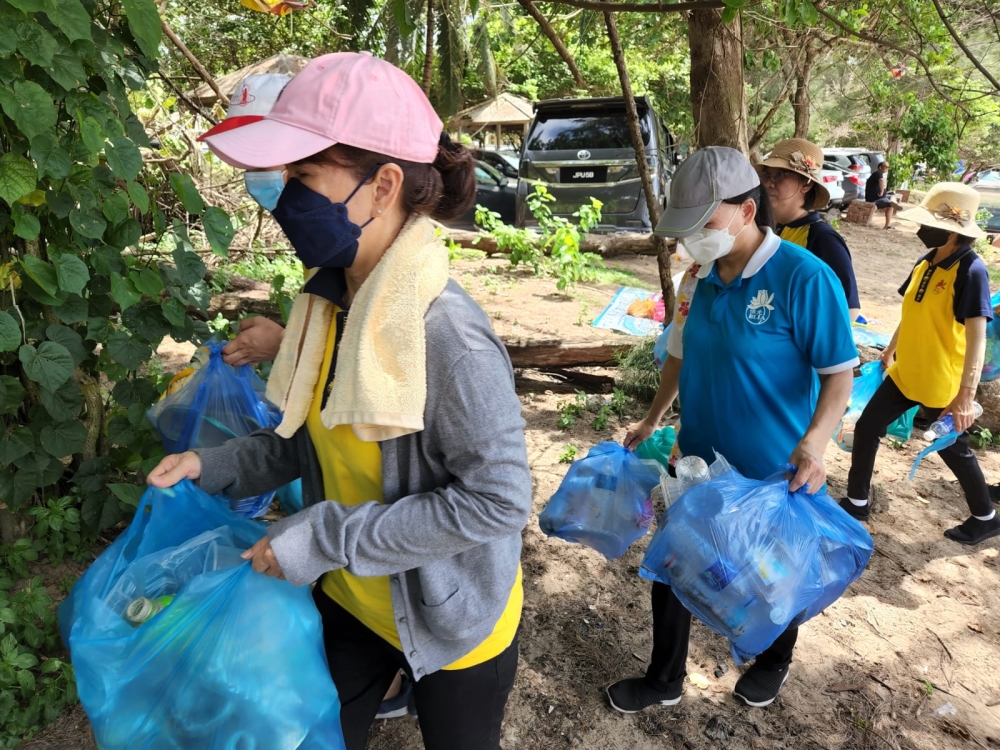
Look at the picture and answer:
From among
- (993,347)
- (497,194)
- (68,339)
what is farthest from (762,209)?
(497,194)

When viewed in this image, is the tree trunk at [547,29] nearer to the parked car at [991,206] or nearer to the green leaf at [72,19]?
the green leaf at [72,19]

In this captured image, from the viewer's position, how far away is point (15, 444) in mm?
2074

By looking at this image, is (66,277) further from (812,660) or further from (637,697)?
(812,660)

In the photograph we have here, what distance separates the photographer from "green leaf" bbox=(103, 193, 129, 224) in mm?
2008

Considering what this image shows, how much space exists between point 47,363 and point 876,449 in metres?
3.48

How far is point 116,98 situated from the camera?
204 centimetres

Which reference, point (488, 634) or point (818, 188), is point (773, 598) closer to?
point (488, 634)

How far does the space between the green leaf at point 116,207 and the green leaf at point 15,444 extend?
72 centimetres

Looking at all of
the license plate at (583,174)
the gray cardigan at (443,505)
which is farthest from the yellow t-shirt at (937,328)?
the license plate at (583,174)

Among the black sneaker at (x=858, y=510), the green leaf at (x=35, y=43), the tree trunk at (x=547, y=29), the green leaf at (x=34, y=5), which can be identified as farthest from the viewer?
the black sneaker at (x=858, y=510)

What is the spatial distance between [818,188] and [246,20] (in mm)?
19054

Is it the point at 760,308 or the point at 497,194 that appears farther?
the point at 497,194

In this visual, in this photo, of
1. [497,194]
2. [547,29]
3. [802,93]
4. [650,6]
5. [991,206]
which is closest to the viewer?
[650,6]

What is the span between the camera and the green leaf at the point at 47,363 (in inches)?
75.0
